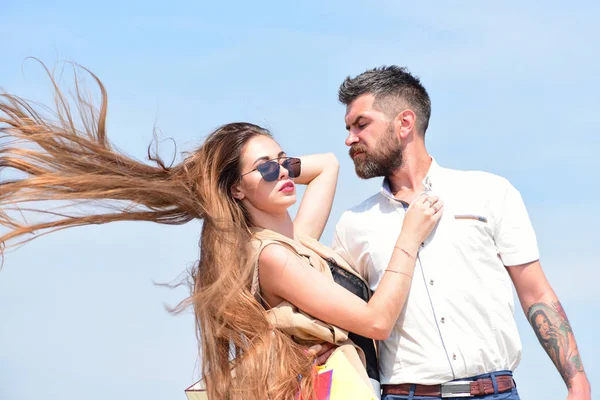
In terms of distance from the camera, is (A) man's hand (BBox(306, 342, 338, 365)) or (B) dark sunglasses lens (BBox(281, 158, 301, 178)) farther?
(B) dark sunglasses lens (BBox(281, 158, 301, 178))

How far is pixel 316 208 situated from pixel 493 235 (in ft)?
4.28

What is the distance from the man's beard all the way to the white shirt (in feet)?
1.00

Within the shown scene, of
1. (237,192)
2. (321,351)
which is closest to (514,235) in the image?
(321,351)

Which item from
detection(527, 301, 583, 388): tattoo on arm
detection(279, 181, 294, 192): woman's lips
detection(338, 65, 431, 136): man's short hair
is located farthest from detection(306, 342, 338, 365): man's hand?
detection(338, 65, 431, 136): man's short hair

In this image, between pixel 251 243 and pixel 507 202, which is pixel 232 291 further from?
pixel 507 202

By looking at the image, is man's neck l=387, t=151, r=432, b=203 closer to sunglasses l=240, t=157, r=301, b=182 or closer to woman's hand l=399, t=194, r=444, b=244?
woman's hand l=399, t=194, r=444, b=244

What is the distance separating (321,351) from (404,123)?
1.82 metres

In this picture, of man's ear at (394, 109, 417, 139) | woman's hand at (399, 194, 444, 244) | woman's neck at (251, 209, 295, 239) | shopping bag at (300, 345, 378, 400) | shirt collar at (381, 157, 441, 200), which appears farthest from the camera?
man's ear at (394, 109, 417, 139)

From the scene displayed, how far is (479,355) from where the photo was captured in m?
4.91

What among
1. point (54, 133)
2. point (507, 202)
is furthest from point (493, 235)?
point (54, 133)

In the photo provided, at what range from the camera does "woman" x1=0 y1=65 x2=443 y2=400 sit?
4762 mm

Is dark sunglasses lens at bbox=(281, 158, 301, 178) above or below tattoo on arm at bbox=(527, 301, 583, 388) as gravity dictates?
above

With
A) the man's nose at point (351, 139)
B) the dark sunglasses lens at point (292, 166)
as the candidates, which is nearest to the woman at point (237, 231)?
the dark sunglasses lens at point (292, 166)

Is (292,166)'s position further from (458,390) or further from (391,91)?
(458,390)
